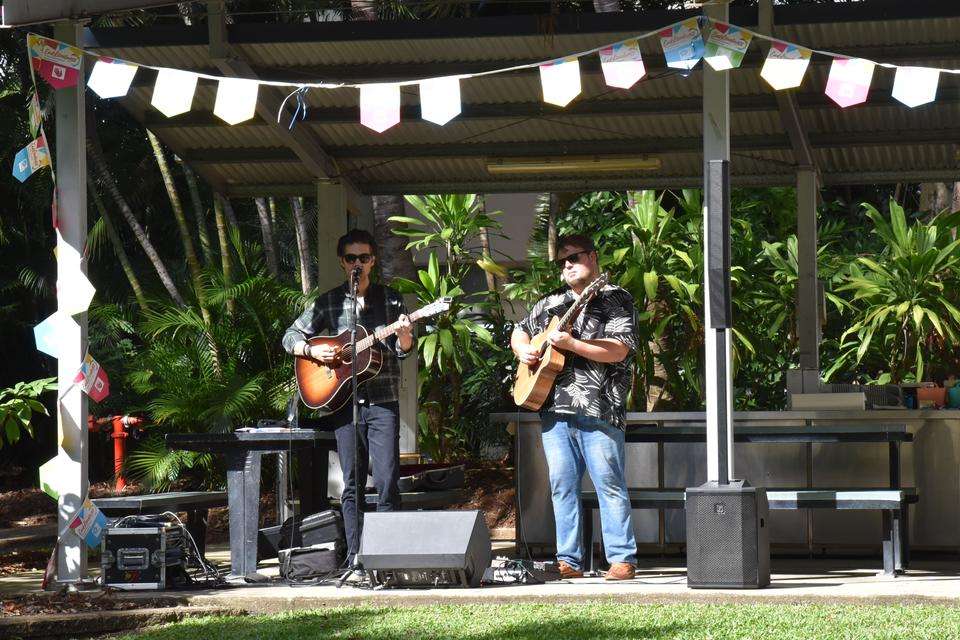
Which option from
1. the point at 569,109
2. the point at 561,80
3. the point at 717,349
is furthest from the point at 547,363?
the point at 569,109

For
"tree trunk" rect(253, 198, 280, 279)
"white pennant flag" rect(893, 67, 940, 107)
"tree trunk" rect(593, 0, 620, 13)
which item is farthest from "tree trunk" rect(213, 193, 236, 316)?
"white pennant flag" rect(893, 67, 940, 107)

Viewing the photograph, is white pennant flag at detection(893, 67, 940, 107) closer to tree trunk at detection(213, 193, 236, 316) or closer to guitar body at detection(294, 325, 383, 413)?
guitar body at detection(294, 325, 383, 413)

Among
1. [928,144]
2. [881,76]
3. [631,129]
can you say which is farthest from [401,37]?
[928,144]

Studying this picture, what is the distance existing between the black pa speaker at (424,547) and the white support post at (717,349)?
1181 millimetres

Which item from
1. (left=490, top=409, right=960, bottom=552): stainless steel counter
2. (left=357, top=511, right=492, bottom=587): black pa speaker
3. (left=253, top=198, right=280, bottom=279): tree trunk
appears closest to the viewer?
(left=357, top=511, right=492, bottom=587): black pa speaker

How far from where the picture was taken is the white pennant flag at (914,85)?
19.9ft

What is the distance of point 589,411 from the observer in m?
6.57

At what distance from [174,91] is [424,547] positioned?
2652 mm

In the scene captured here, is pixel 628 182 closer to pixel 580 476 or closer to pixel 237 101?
pixel 580 476

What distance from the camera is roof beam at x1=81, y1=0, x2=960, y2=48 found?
7051 millimetres

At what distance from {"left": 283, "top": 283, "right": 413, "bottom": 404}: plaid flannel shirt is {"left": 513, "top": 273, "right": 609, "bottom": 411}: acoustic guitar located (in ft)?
2.07

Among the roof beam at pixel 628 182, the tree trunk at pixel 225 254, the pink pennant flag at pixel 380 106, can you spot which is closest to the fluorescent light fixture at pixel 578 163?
the roof beam at pixel 628 182

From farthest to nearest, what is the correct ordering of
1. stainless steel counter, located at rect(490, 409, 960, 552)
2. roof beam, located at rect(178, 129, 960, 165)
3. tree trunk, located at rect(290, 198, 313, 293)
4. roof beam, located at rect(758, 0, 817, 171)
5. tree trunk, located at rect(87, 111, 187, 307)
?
tree trunk, located at rect(87, 111, 187, 307), tree trunk, located at rect(290, 198, 313, 293), roof beam, located at rect(178, 129, 960, 165), roof beam, located at rect(758, 0, 817, 171), stainless steel counter, located at rect(490, 409, 960, 552)

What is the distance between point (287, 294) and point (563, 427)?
19.0ft
